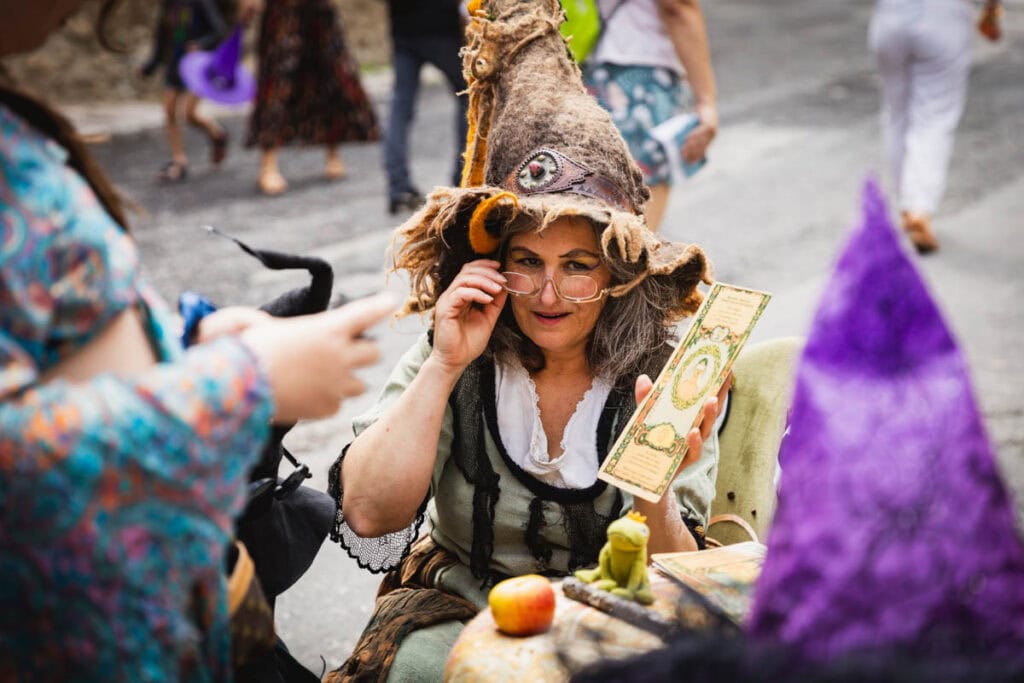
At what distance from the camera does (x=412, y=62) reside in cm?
647

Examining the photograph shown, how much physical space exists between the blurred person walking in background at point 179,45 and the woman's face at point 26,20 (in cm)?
636

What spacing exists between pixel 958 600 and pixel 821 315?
1.06 feet

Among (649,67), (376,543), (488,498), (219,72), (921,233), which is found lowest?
(921,233)

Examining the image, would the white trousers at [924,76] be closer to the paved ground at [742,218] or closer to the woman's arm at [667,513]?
the paved ground at [742,218]

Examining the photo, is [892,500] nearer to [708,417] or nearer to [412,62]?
[708,417]

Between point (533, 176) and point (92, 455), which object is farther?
point (533, 176)

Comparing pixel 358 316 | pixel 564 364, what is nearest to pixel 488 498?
pixel 564 364

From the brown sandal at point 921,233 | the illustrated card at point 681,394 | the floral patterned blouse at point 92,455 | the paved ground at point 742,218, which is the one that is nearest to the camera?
the floral patterned blouse at point 92,455

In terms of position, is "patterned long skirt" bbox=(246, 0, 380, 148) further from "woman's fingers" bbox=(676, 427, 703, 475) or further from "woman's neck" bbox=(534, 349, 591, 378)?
"woman's fingers" bbox=(676, 427, 703, 475)

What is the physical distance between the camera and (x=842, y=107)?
31.2ft

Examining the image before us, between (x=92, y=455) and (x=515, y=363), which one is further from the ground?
(x=92, y=455)

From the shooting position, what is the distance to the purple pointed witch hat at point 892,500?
3.66ft

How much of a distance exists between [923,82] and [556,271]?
4.55m

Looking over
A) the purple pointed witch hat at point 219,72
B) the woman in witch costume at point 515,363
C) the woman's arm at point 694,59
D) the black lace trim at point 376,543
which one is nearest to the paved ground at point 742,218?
the purple pointed witch hat at point 219,72
